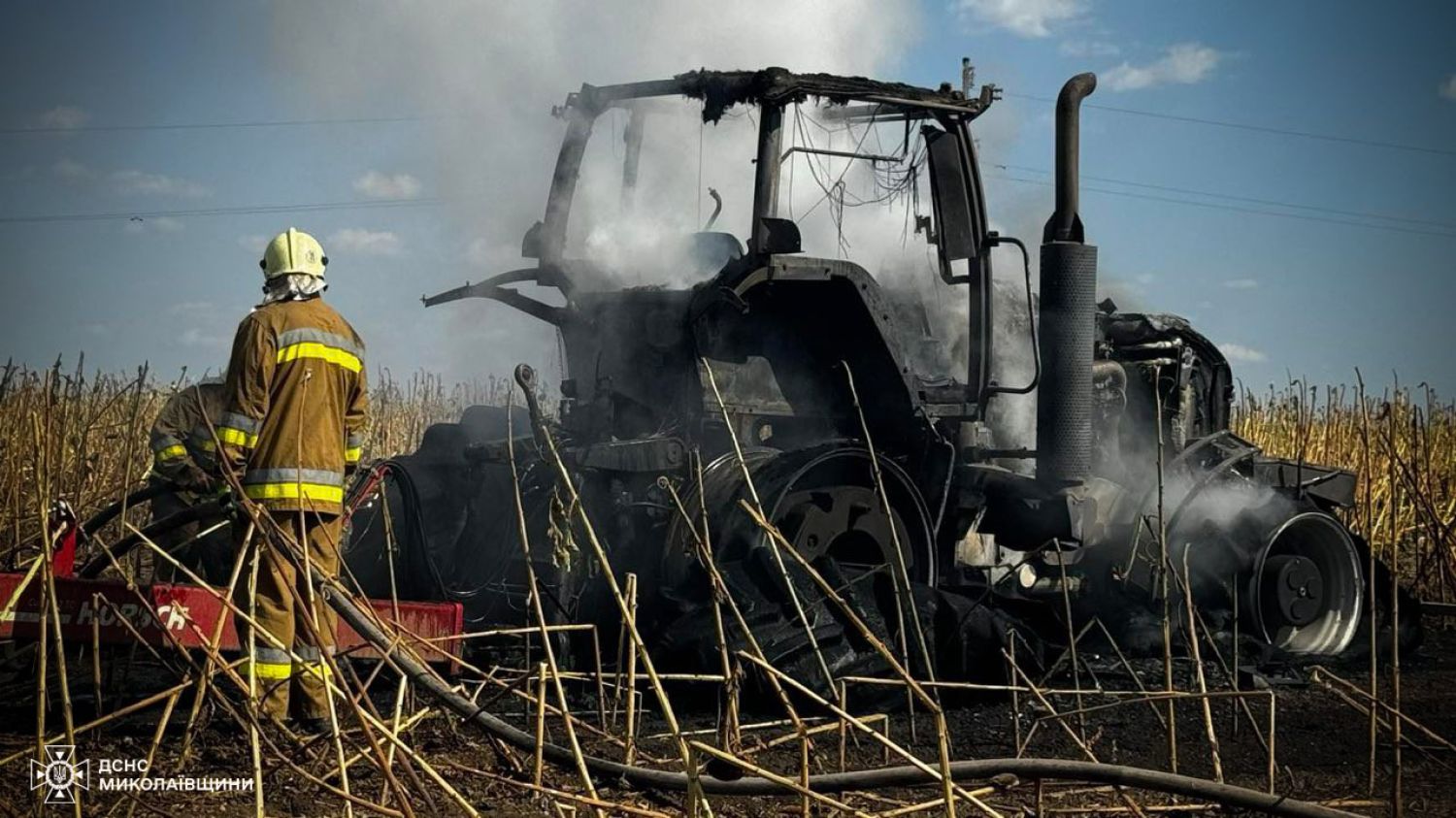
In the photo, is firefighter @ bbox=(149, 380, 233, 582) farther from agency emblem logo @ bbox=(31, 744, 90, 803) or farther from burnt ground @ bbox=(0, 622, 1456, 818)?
agency emblem logo @ bbox=(31, 744, 90, 803)

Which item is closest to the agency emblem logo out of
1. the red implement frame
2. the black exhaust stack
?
the red implement frame

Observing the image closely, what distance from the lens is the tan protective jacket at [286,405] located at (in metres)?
5.53

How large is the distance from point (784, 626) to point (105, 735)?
2757 mm

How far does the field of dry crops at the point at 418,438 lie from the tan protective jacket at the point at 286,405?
68 centimetres

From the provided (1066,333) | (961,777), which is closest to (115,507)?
(961,777)

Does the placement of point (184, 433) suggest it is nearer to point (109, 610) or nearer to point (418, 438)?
point (109, 610)

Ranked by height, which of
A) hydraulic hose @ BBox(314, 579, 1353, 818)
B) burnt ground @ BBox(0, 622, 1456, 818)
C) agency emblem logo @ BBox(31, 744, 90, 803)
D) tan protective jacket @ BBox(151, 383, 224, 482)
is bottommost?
burnt ground @ BBox(0, 622, 1456, 818)

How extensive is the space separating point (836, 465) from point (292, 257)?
2863 millimetres

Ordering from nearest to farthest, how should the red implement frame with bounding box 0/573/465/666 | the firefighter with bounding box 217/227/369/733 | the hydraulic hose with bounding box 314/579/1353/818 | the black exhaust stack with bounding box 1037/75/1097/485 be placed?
the hydraulic hose with bounding box 314/579/1353/818, the red implement frame with bounding box 0/573/465/666, the firefighter with bounding box 217/227/369/733, the black exhaust stack with bounding box 1037/75/1097/485

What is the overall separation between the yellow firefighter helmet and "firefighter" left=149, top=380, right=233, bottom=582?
659 mm

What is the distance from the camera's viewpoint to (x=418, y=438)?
16.3 metres

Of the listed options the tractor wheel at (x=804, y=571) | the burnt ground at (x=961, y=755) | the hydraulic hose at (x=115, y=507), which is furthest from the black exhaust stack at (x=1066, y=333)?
the hydraulic hose at (x=115, y=507)

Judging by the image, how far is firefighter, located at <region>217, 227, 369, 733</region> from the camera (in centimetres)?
545

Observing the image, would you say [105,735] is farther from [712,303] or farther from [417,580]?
[712,303]
